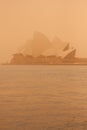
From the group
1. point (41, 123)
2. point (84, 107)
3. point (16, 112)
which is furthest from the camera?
point (84, 107)

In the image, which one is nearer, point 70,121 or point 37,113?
point 70,121

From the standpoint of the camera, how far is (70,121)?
459cm

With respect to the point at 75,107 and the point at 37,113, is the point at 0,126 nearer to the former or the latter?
the point at 37,113

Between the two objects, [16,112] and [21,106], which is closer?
[16,112]

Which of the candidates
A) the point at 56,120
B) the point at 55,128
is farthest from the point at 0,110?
the point at 55,128

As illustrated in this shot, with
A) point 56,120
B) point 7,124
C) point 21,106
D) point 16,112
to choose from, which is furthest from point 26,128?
point 21,106

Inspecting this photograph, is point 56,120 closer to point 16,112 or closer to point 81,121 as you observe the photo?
point 81,121


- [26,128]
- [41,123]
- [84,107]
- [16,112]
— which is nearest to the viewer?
[26,128]

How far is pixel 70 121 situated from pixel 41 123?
0.38 meters

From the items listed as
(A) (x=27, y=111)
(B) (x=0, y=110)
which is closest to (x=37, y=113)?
(A) (x=27, y=111)

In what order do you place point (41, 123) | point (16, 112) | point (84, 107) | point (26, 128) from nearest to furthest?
point (26, 128) → point (41, 123) → point (16, 112) → point (84, 107)

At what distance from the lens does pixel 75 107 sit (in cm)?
587

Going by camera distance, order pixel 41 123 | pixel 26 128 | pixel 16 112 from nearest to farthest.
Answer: pixel 26 128, pixel 41 123, pixel 16 112

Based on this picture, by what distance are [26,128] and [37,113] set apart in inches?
45.0
